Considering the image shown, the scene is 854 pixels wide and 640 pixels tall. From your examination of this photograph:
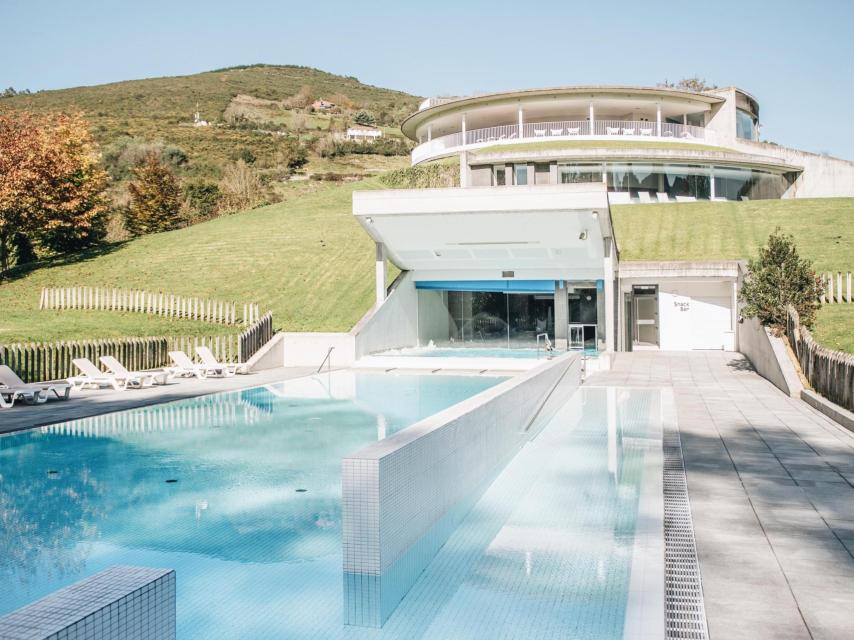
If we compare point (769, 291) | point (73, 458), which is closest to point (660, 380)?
point (769, 291)

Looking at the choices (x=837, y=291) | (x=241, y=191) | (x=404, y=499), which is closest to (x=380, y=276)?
(x=837, y=291)

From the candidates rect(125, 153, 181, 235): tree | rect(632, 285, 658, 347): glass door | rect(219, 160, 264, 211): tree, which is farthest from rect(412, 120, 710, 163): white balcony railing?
rect(125, 153, 181, 235): tree

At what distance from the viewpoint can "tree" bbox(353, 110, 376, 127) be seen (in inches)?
4136

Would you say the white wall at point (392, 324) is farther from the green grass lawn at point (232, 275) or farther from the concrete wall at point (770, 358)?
the concrete wall at point (770, 358)

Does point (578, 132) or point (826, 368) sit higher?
point (578, 132)

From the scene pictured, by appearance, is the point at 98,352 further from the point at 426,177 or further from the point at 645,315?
the point at 426,177

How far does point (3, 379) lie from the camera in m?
13.4

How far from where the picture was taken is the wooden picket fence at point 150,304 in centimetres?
2325

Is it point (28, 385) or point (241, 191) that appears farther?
point (241, 191)

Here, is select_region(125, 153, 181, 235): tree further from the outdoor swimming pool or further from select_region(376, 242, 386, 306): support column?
the outdoor swimming pool

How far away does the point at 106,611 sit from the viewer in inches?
95.2

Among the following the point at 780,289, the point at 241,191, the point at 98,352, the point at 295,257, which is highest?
the point at 241,191

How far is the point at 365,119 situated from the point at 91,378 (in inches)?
3758

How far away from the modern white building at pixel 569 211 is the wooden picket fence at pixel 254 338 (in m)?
3.62
